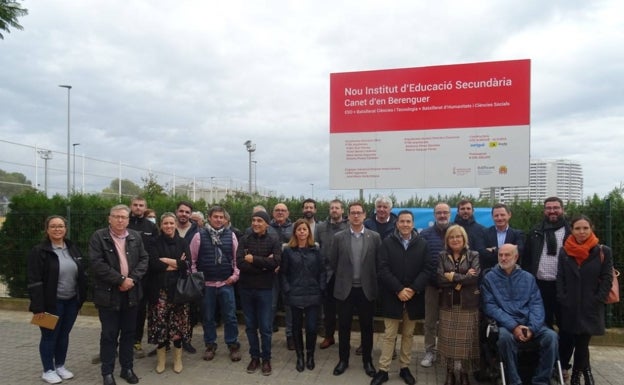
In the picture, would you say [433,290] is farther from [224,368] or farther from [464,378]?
[224,368]

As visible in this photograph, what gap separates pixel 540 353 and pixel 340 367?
2139mm

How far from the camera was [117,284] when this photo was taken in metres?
4.75

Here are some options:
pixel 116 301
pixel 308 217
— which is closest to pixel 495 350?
pixel 308 217

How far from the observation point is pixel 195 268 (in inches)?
225

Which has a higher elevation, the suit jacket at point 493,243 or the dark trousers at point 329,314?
the suit jacket at point 493,243

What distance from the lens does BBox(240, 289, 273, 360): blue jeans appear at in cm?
538

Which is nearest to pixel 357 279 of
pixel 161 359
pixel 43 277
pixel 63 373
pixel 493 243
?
pixel 493 243

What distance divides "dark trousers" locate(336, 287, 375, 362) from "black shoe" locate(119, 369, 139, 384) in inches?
92.2

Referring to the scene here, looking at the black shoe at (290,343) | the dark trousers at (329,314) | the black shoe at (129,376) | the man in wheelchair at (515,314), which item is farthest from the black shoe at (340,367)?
the black shoe at (129,376)

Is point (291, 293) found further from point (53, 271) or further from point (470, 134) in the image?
point (470, 134)

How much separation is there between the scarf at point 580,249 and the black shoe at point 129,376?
4911 mm

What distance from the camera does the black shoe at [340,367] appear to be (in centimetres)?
520

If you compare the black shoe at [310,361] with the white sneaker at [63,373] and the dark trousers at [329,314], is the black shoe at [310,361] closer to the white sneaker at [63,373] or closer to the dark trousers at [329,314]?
the dark trousers at [329,314]

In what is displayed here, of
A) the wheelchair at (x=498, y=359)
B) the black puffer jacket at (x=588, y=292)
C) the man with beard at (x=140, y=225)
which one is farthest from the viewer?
the man with beard at (x=140, y=225)
